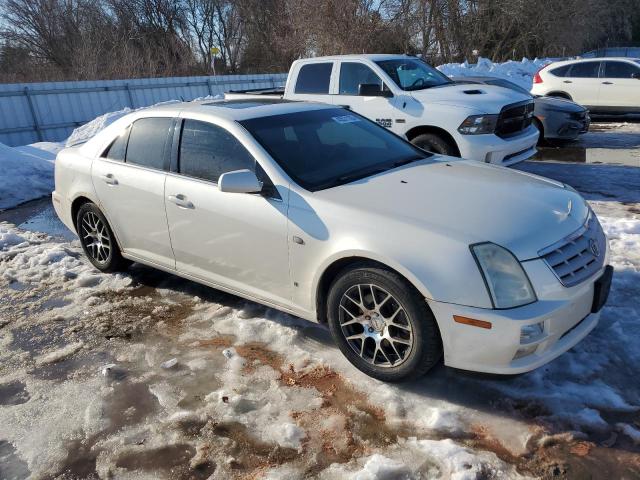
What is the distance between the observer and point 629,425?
9.42 ft

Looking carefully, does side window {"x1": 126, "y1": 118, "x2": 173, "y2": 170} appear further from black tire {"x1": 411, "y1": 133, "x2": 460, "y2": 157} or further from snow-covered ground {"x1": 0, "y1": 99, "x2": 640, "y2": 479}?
black tire {"x1": 411, "y1": 133, "x2": 460, "y2": 157}

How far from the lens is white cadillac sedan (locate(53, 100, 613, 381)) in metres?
2.90

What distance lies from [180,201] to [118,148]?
1.18 metres

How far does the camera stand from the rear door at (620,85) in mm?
12680

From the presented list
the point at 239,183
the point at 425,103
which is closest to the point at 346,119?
the point at 239,183

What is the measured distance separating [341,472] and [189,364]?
1.50 m

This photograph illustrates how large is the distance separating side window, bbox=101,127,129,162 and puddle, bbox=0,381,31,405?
2.05 meters

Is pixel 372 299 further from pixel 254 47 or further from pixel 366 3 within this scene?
pixel 254 47

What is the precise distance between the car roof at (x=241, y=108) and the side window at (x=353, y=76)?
11.4ft

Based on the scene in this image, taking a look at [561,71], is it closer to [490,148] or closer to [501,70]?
[490,148]

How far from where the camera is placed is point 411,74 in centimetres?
819

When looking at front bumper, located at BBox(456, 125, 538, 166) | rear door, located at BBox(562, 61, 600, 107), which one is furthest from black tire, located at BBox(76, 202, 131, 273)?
rear door, located at BBox(562, 61, 600, 107)

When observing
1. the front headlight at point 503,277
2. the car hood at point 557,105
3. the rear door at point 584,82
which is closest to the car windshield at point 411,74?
the car hood at point 557,105

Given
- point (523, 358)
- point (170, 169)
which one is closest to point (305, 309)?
point (523, 358)
